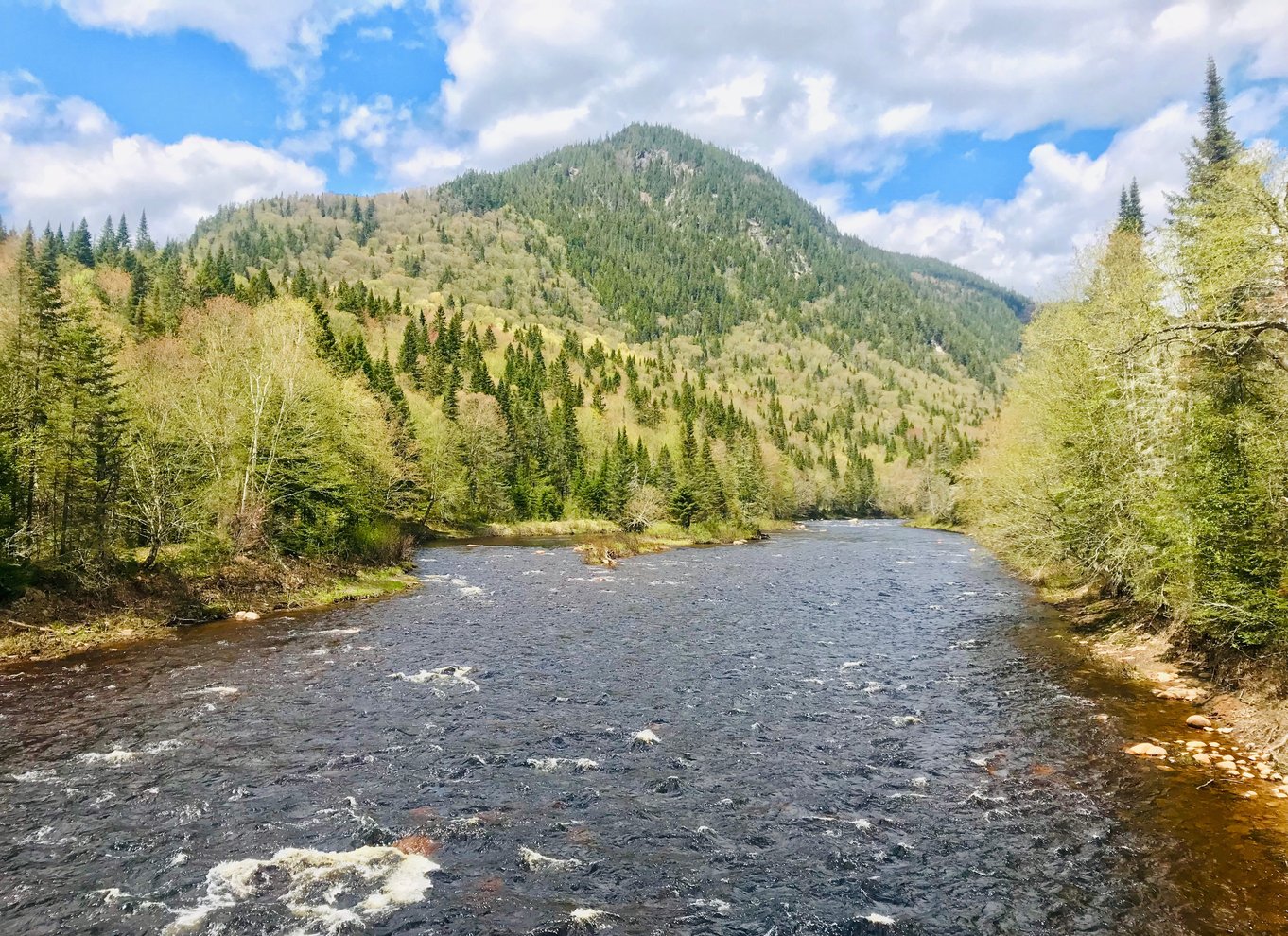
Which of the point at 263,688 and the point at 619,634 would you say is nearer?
the point at 263,688

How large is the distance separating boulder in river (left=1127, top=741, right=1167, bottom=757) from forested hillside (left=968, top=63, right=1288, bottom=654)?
12.3 ft

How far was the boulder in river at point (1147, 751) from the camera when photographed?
54.3 ft

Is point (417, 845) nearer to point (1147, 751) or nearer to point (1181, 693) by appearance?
point (1147, 751)

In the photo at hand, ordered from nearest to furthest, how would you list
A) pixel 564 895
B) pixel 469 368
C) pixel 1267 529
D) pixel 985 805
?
pixel 564 895, pixel 985 805, pixel 1267 529, pixel 469 368

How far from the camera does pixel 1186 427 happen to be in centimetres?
2027

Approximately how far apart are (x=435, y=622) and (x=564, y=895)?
2382 centimetres

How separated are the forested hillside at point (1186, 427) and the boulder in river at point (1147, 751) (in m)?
3.76

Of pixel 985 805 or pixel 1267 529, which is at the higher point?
pixel 1267 529

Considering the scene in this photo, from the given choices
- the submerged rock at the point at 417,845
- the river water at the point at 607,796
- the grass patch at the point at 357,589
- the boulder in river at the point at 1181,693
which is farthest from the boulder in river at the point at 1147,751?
the grass patch at the point at 357,589

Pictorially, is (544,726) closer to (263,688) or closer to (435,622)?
(263,688)

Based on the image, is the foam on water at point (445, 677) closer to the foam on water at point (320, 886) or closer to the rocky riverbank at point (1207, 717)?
the foam on water at point (320, 886)

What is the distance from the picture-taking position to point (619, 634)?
31.9 metres

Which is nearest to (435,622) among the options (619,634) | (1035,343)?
(619,634)

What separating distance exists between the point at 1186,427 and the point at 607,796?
19.4 m
